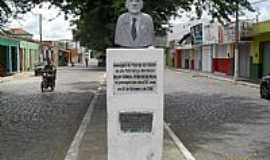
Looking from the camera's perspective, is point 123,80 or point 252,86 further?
point 252,86

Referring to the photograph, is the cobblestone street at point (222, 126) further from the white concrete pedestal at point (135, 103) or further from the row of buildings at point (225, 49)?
the row of buildings at point (225, 49)

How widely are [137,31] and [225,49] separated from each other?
137ft

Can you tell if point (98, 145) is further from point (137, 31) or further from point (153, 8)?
point (153, 8)

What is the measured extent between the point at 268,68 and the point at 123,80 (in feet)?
103

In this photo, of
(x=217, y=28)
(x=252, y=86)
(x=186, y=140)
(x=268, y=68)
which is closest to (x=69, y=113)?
(x=186, y=140)

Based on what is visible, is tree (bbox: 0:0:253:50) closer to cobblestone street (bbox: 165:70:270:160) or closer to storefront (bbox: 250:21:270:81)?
cobblestone street (bbox: 165:70:270:160)

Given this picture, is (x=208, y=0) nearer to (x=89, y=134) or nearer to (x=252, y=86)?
(x=89, y=134)

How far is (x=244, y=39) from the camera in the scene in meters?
40.1

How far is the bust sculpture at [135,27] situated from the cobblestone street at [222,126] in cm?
236

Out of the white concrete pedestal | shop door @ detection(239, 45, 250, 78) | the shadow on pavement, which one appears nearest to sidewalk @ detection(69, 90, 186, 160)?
the shadow on pavement

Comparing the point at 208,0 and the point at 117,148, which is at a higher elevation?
the point at 208,0

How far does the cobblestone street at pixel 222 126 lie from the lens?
1009 centimetres

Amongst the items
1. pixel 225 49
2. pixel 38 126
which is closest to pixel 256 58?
pixel 225 49

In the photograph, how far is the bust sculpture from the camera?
838cm
